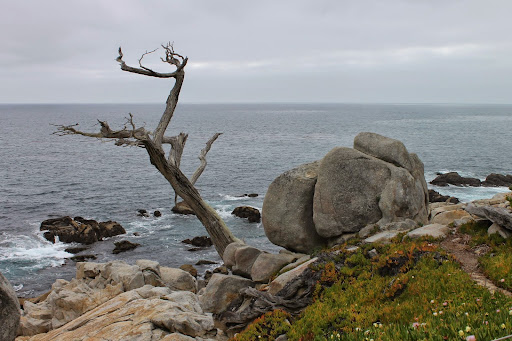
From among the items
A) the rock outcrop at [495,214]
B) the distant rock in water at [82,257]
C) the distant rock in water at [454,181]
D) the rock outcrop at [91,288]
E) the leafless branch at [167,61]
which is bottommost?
the distant rock in water at [82,257]


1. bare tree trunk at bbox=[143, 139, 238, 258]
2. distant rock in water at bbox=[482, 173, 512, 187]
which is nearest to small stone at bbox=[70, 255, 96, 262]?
bare tree trunk at bbox=[143, 139, 238, 258]

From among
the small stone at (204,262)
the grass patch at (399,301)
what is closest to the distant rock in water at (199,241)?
the small stone at (204,262)

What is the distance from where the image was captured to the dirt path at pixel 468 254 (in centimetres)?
1136

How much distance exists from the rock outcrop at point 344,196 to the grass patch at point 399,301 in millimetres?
4411

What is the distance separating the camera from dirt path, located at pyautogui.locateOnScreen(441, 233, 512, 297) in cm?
1136

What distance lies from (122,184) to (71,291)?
54465 mm

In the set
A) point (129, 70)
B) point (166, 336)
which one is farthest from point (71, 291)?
point (129, 70)

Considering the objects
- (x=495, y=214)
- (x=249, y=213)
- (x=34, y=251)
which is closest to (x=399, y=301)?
(x=495, y=214)

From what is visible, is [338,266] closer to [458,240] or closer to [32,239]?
[458,240]

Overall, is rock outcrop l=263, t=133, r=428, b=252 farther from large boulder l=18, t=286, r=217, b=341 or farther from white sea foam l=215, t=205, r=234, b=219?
white sea foam l=215, t=205, r=234, b=219

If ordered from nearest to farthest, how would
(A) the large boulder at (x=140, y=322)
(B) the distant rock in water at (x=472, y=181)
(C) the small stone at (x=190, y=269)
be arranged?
(A) the large boulder at (x=140, y=322)
(C) the small stone at (x=190, y=269)
(B) the distant rock in water at (x=472, y=181)

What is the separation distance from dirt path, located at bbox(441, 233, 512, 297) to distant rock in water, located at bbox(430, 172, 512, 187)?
2052 inches

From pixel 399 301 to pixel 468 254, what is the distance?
3728 mm

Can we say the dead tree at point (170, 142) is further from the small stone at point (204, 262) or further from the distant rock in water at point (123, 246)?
the distant rock in water at point (123, 246)
